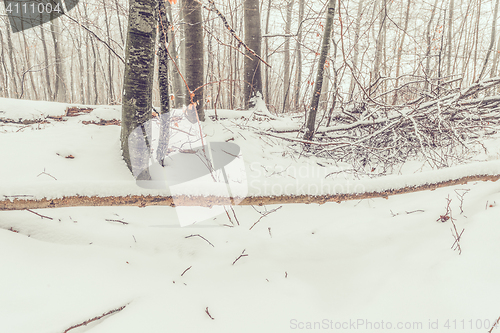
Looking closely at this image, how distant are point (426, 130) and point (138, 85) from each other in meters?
3.80

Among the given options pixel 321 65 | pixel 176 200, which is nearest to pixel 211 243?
pixel 176 200

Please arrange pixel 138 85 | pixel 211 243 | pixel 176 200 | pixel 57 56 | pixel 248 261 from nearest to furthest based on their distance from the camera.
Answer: pixel 176 200 < pixel 248 261 < pixel 211 243 < pixel 138 85 < pixel 57 56

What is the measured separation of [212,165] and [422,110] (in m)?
3.14

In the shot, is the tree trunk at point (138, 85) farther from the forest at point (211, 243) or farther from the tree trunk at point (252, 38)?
the tree trunk at point (252, 38)

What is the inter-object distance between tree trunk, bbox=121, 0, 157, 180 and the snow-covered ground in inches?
9.2

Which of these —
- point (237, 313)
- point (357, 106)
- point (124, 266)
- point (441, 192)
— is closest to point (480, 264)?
point (441, 192)

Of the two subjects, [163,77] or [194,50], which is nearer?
[163,77]

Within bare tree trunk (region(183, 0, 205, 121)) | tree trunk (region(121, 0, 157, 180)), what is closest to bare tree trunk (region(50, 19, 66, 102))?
bare tree trunk (region(183, 0, 205, 121))

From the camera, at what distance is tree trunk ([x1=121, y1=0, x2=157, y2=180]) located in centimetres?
194

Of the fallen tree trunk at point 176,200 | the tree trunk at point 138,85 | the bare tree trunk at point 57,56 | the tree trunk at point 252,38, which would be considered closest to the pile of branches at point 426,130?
the fallen tree trunk at point 176,200

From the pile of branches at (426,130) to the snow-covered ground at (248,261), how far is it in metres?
1.16

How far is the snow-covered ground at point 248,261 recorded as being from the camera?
120cm

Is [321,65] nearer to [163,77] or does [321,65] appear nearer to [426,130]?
[426,130]

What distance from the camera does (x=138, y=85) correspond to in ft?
6.79
